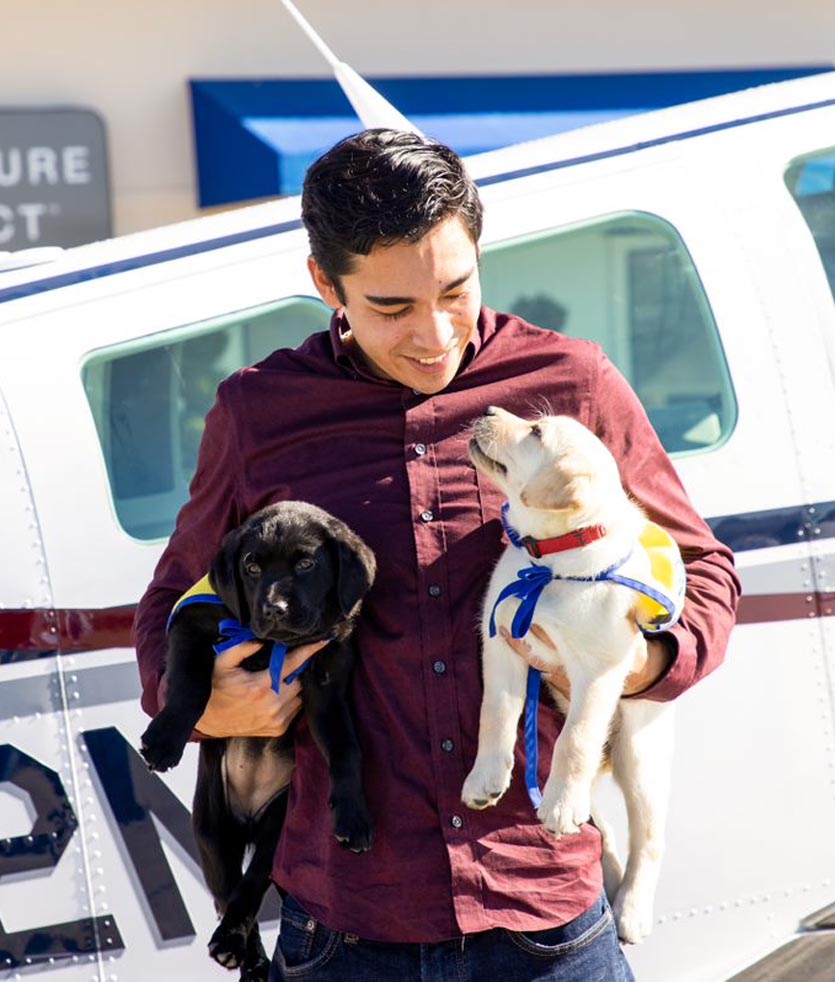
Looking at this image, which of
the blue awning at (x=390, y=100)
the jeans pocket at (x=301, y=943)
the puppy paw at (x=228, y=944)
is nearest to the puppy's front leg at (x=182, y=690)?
the jeans pocket at (x=301, y=943)

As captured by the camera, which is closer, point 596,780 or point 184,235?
point 596,780

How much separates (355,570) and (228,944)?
88cm

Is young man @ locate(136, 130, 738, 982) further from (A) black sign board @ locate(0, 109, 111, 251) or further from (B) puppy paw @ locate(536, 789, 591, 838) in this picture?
(A) black sign board @ locate(0, 109, 111, 251)

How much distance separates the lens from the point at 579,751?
2426 mm

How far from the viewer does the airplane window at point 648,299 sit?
12.7 ft

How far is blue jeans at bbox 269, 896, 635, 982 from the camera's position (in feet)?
7.59

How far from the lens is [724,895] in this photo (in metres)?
3.66

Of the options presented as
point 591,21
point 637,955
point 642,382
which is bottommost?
→ point 637,955

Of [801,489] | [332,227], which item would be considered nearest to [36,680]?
[332,227]

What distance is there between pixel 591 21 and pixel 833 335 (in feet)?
26.6

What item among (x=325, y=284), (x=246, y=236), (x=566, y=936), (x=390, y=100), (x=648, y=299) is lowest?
(x=566, y=936)

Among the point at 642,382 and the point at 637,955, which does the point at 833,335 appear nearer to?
the point at 642,382

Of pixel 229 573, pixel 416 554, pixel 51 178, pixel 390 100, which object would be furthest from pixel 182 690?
pixel 390 100

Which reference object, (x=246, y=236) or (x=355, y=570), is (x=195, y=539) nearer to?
(x=355, y=570)
